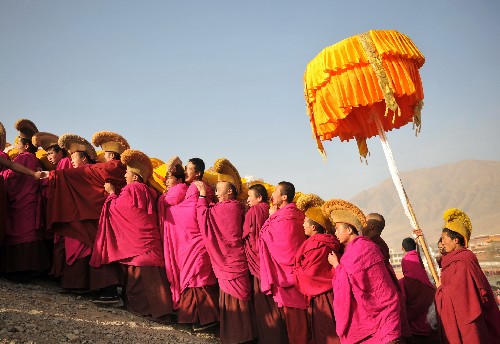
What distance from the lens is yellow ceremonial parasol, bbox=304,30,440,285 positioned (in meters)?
4.88

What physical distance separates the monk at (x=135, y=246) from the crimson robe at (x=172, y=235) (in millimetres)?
90

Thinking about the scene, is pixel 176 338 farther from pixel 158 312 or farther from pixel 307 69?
pixel 307 69

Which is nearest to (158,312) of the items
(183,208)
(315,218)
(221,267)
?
(221,267)

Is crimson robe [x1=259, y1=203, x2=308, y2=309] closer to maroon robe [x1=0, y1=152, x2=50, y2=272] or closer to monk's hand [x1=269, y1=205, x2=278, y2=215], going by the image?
monk's hand [x1=269, y1=205, x2=278, y2=215]

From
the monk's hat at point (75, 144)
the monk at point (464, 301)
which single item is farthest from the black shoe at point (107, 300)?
the monk at point (464, 301)

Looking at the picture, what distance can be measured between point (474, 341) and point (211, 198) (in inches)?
142

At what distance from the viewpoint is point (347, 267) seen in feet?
13.8

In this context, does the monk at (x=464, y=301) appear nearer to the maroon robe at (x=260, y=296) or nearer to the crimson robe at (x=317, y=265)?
the crimson robe at (x=317, y=265)

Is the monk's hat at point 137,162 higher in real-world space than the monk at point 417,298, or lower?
higher

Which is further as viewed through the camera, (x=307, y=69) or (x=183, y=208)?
(x=183, y=208)

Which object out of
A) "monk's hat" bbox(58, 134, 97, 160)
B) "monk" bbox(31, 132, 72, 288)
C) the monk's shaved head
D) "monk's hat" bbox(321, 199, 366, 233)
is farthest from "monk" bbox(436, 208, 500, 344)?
"monk's hat" bbox(58, 134, 97, 160)

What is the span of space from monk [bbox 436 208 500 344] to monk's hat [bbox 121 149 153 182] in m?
3.97

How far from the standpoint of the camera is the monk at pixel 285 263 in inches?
211

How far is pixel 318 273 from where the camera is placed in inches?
202
